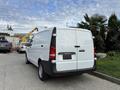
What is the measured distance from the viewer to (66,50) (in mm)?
5336

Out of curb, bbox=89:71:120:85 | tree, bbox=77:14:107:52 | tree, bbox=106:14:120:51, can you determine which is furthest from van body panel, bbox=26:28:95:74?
tree, bbox=106:14:120:51

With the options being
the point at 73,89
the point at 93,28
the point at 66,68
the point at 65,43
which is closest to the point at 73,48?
the point at 65,43

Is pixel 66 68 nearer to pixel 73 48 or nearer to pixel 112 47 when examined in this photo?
pixel 73 48

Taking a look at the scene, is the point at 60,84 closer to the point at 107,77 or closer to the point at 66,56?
the point at 66,56

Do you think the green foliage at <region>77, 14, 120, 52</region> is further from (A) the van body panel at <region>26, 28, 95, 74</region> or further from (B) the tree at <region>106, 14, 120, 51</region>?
(A) the van body panel at <region>26, 28, 95, 74</region>

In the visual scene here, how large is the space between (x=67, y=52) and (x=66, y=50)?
0.09 m

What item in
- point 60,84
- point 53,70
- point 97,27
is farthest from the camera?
point 97,27

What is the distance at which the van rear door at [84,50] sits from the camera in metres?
5.59

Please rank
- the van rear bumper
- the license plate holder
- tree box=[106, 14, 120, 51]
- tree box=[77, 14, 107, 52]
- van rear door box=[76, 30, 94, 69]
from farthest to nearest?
tree box=[77, 14, 107, 52]
tree box=[106, 14, 120, 51]
van rear door box=[76, 30, 94, 69]
the license plate holder
the van rear bumper

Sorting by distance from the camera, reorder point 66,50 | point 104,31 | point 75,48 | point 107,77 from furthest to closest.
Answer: point 104,31, point 107,77, point 75,48, point 66,50

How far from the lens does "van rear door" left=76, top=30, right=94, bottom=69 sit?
5590mm

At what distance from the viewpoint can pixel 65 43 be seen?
5340mm

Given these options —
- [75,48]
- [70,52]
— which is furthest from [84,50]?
[70,52]

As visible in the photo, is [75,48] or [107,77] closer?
[75,48]
